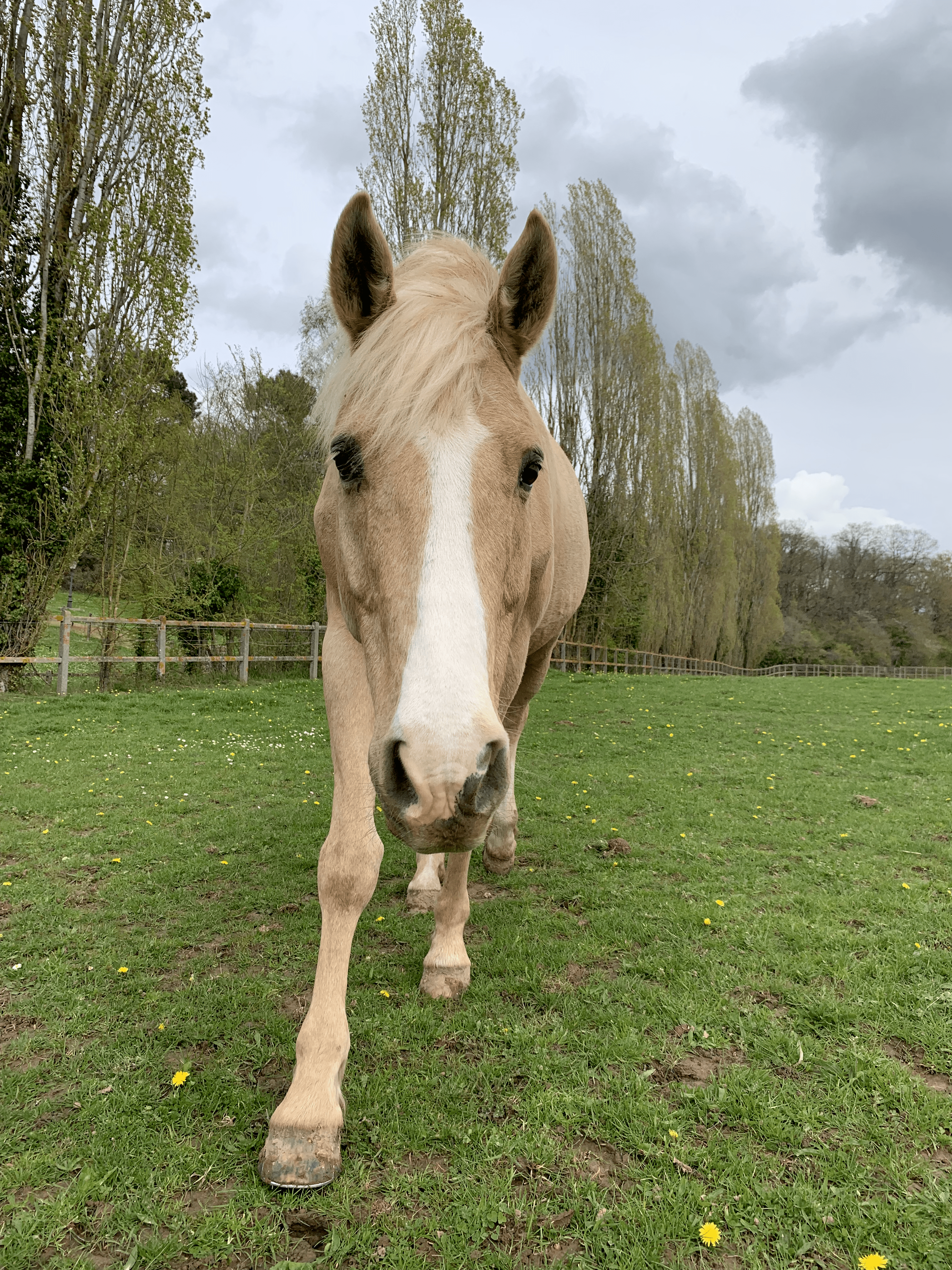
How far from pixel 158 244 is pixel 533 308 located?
15398 millimetres

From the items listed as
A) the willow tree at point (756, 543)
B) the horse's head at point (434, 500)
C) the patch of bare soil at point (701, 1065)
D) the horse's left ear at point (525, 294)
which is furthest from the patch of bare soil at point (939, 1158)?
the willow tree at point (756, 543)

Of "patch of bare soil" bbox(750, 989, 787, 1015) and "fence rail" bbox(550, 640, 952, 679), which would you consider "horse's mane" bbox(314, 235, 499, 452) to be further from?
"fence rail" bbox(550, 640, 952, 679)

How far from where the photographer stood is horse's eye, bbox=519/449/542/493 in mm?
1904

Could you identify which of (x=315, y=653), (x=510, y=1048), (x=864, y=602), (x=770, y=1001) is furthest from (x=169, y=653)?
(x=864, y=602)

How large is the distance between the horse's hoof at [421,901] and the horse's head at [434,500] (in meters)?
2.11

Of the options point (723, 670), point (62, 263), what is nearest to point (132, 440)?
point (62, 263)

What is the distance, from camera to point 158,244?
13812mm

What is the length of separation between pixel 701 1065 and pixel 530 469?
7.61 ft

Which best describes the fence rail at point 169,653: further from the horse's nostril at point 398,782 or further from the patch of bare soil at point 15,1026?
the horse's nostril at point 398,782

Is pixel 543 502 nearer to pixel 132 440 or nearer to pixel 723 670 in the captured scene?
pixel 132 440

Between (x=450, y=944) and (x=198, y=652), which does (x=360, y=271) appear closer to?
(x=450, y=944)

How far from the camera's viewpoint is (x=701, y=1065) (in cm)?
250

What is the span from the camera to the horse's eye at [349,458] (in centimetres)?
186

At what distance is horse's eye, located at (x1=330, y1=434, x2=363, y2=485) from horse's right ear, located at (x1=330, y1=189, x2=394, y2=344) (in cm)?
50
